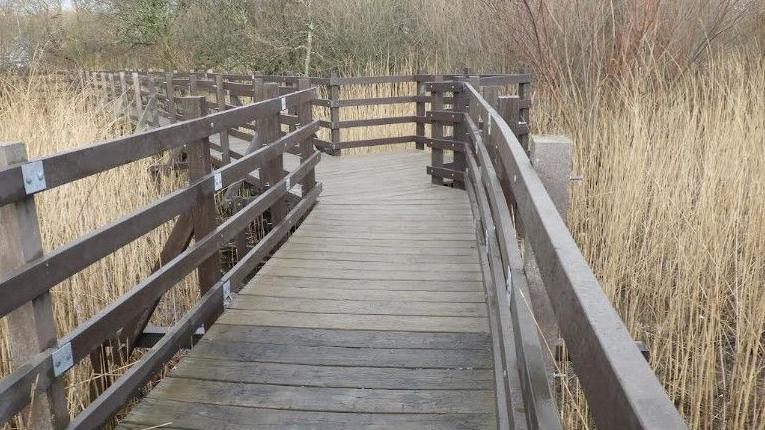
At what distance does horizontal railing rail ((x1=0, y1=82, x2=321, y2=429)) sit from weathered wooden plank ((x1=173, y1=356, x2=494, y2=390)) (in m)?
0.21

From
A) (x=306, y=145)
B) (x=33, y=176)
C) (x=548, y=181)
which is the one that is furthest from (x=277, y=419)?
(x=306, y=145)

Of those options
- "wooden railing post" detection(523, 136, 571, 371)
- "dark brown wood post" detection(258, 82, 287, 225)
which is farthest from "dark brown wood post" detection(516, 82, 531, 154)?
"wooden railing post" detection(523, 136, 571, 371)

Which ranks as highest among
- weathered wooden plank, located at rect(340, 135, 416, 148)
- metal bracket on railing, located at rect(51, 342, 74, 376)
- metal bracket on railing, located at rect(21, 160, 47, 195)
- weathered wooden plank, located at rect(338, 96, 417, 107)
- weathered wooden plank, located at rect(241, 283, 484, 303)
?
metal bracket on railing, located at rect(21, 160, 47, 195)

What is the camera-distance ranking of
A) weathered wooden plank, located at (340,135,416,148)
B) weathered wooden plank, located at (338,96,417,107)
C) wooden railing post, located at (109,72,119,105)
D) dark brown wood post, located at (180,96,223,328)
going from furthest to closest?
wooden railing post, located at (109,72,119,105) → weathered wooden plank, located at (340,135,416,148) → weathered wooden plank, located at (338,96,417,107) → dark brown wood post, located at (180,96,223,328)

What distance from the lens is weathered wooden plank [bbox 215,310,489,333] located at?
377cm

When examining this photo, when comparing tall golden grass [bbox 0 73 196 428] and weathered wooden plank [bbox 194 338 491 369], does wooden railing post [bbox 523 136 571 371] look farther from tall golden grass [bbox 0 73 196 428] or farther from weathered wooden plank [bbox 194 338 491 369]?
tall golden grass [bbox 0 73 196 428]

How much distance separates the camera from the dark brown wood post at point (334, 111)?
1027 cm

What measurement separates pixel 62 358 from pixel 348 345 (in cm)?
147

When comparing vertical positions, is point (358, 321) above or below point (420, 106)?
below

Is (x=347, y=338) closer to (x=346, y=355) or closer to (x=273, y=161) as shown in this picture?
(x=346, y=355)

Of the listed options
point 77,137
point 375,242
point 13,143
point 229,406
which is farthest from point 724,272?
point 77,137

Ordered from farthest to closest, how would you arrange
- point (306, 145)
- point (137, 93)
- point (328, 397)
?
point (137, 93), point (306, 145), point (328, 397)

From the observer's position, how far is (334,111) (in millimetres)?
10477

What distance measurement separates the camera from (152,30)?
24578mm
